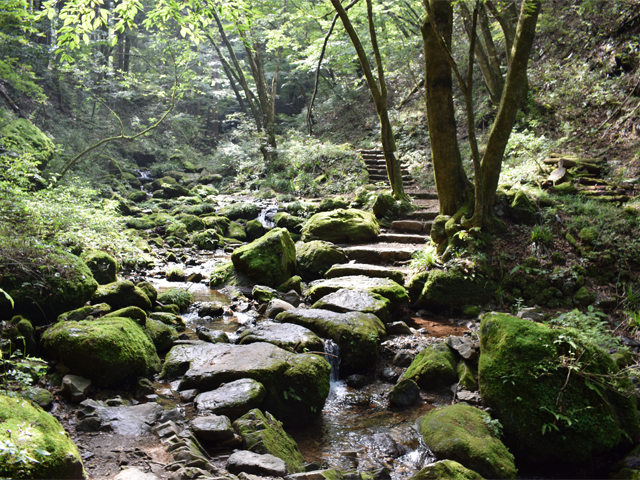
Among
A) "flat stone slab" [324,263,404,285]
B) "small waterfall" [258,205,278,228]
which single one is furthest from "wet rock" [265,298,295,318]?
"small waterfall" [258,205,278,228]

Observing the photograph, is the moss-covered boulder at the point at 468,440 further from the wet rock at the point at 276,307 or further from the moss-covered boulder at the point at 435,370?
the wet rock at the point at 276,307

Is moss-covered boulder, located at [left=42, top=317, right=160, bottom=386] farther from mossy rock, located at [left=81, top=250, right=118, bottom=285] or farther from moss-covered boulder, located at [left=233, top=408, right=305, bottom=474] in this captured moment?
mossy rock, located at [left=81, top=250, right=118, bottom=285]

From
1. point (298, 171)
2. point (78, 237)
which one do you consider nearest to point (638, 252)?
point (78, 237)

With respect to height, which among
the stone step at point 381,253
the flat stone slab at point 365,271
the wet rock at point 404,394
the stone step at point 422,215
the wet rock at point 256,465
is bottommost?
the wet rock at point 404,394

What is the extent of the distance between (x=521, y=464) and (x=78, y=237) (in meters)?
7.76

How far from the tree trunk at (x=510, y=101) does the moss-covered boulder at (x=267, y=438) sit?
18.6 feet

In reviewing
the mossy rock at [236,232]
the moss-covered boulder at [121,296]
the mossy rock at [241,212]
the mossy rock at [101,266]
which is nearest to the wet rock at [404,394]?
the moss-covered boulder at [121,296]

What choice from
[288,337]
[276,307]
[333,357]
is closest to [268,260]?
[276,307]

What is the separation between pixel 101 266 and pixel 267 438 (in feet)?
16.2

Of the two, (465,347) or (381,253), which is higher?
(381,253)

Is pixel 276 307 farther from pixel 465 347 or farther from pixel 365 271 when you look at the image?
pixel 465 347

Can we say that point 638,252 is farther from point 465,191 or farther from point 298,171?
point 298,171

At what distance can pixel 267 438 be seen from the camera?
3.09m

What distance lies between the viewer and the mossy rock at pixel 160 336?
4.87 meters
